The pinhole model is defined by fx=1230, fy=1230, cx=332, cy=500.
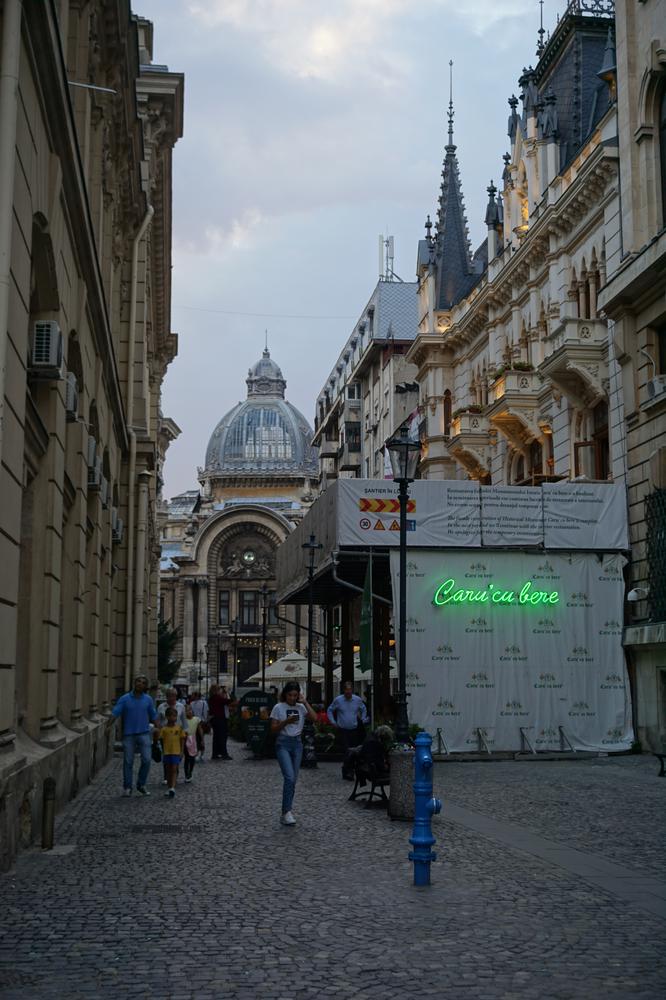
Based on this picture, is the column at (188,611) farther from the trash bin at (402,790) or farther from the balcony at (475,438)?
the trash bin at (402,790)

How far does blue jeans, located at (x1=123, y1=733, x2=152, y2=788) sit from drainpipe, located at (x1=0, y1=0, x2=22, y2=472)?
819cm

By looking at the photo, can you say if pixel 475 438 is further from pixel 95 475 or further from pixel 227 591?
pixel 227 591

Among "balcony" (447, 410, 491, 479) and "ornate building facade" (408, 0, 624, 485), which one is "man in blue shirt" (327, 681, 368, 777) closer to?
"ornate building facade" (408, 0, 624, 485)

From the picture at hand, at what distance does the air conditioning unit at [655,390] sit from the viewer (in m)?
24.1

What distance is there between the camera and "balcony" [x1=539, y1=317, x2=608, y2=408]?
90.8 feet

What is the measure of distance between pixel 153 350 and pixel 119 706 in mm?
29399

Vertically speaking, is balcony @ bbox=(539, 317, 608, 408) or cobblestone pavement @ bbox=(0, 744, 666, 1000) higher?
balcony @ bbox=(539, 317, 608, 408)

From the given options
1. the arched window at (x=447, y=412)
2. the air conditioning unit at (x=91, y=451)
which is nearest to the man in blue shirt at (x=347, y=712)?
the air conditioning unit at (x=91, y=451)

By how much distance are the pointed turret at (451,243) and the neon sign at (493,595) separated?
Answer: 20137 mm

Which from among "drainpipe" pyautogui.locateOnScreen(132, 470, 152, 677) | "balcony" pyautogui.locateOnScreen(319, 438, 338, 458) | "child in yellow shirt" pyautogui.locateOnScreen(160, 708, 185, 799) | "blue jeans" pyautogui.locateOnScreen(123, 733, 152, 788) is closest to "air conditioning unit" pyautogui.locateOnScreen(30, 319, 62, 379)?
"blue jeans" pyautogui.locateOnScreen(123, 733, 152, 788)

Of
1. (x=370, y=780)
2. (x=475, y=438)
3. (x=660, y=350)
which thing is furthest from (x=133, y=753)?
(x=475, y=438)

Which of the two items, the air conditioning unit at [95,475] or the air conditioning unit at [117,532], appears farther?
the air conditioning unit at [117,532]

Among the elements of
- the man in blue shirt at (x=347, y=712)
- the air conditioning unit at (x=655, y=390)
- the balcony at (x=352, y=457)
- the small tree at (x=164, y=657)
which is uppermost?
the balcony at (x=352, y=457)

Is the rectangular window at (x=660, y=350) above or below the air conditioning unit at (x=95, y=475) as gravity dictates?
above
